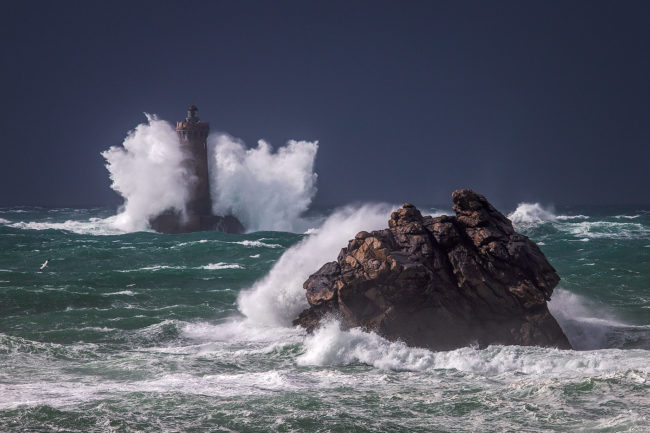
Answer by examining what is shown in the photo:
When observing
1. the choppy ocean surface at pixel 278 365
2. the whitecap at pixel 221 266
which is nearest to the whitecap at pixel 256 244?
the whitecap at pixel 221 266

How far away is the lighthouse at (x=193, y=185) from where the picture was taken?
49.5m

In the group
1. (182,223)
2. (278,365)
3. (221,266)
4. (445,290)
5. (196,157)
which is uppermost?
(196,157)

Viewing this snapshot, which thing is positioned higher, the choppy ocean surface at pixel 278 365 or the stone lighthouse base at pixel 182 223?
the stone lighthouse base at pixel 182 223

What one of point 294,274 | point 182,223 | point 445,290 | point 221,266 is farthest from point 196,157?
point 445,290

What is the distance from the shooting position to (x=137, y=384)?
1132cm

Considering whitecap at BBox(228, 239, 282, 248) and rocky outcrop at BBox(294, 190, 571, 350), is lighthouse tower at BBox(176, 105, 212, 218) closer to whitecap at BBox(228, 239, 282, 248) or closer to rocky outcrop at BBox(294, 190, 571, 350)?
whitecap at BBox(228, 239, 282, 248)

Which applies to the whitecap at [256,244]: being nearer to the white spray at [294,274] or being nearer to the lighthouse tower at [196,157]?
the white spray at [294,274]

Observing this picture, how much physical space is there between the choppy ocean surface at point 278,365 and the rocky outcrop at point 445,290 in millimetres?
717

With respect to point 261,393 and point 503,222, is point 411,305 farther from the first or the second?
point 261,393

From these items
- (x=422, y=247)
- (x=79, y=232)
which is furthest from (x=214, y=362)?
(x=79, y=232)

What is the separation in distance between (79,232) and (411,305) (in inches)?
1577

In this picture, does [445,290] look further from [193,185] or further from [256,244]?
[193,185]

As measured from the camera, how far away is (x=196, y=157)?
50188 millimetres

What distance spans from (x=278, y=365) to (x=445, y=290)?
161 inches
